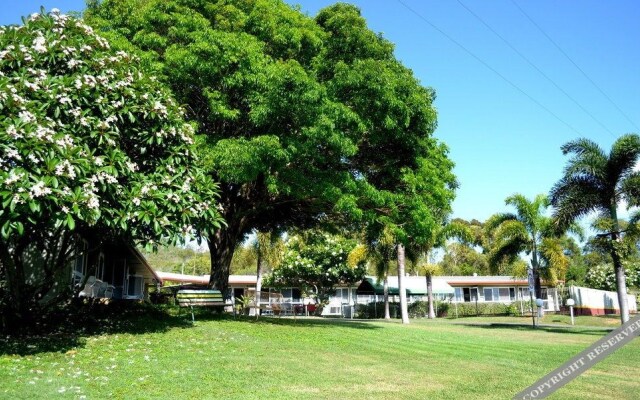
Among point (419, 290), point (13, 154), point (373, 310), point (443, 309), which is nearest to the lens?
point (13, 154)

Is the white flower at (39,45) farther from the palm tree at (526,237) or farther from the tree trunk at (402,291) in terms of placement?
the palm tree at (526,237)

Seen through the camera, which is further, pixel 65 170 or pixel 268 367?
pixel 268 367

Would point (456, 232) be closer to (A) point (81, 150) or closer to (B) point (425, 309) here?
(B) point (425, 309)

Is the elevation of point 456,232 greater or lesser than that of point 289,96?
lesser

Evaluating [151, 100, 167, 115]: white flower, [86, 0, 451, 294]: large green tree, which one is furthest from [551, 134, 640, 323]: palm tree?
[151, 100, 167, 115]: white flower

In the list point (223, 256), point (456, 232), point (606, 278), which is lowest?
point (606, 278)

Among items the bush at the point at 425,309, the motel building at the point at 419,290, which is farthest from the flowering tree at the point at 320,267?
the bush at the point at 425,309

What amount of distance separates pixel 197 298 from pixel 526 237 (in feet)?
66.5

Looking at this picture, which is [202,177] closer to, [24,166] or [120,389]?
[24,166]

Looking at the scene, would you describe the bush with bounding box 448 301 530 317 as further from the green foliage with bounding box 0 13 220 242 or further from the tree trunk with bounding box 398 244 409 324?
the green foliage with bounding box 0 13 220 242

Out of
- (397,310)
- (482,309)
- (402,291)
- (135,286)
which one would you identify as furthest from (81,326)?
(482,309)

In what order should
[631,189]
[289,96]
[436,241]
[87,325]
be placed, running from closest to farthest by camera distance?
[87,325] < [289,96] < [631,189] < [436,241]

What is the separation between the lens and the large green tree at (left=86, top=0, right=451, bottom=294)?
566 inches

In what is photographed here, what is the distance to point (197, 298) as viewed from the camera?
1589 centimetres
